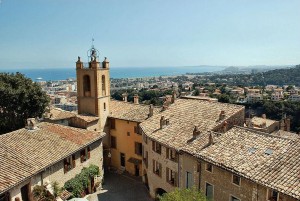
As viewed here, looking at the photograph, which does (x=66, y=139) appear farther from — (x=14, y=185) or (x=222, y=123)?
(x=222, y=123)

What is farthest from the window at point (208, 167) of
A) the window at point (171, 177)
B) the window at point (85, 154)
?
the window at point (85, 154)

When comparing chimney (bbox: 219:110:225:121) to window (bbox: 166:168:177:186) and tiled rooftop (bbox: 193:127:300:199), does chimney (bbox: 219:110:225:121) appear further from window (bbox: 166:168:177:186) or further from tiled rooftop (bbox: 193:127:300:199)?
window (bbox: 166:168:177:186)

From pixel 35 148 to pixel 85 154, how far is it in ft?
17.9

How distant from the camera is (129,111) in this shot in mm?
36562

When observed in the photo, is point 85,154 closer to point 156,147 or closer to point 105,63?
point 156,147

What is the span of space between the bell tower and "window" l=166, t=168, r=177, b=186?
1249 cm

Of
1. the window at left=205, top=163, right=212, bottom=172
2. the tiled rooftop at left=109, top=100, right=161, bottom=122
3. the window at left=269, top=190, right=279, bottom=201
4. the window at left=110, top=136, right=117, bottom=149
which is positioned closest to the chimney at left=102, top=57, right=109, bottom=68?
the tiled rooftop at left=109, top=100, right=161, bottom=122

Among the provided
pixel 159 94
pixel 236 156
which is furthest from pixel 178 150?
pixel 159 94

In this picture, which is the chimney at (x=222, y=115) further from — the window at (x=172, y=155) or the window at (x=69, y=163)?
the window at (x=69, y=163)

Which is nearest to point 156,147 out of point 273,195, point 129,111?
point 129,111

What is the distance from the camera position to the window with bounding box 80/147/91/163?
1101 inches

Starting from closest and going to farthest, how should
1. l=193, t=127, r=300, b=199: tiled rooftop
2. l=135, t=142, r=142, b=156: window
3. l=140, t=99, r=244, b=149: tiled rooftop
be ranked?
l=193, t=127, r=300, b=199: tiled rooftop < l=140, t=99, r=244, b=149: tiled rooftop < l=135, t=142, r=142, b=156: window

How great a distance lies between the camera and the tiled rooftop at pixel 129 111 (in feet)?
112

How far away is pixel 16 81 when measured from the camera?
33906 mm
